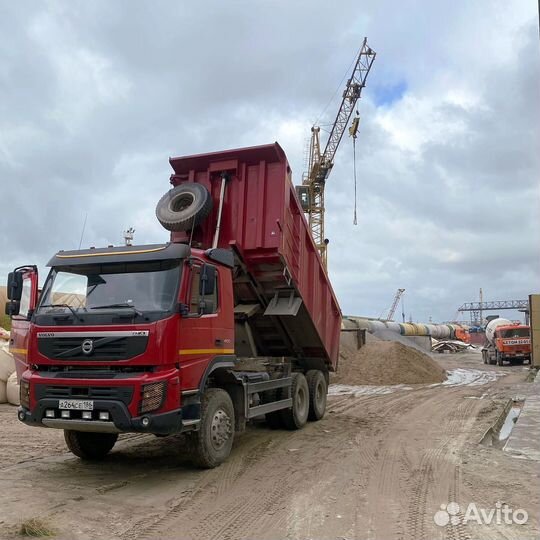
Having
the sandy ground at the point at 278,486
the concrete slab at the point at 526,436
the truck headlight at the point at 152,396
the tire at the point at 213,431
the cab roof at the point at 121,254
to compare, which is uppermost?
the cab roof at the point at 121,254

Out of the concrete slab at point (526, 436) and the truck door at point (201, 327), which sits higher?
the truck door at point (201, 327)

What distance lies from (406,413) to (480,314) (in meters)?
132

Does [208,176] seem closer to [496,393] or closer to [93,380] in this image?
[93,380]

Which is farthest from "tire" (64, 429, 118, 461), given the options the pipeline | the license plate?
the pipeline

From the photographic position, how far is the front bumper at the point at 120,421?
549 cm

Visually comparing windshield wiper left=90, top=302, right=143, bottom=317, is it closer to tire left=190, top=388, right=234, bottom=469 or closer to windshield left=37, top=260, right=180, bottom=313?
windshield left=37, top=260, right=180, bottom=313

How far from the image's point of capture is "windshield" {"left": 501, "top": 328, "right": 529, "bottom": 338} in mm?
28953

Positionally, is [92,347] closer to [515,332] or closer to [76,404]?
[76,404]

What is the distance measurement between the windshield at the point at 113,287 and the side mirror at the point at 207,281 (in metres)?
0.31

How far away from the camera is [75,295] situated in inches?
248

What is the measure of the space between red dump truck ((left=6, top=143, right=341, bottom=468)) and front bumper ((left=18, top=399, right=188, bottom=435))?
1 centimetres

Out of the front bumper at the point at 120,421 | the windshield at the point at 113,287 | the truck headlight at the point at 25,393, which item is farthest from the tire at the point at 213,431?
the truck headlight at the point at 25,393

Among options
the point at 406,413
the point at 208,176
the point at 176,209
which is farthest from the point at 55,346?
the point at 406,413

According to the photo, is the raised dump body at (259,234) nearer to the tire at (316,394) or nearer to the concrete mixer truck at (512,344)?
the tire at (316,394)
